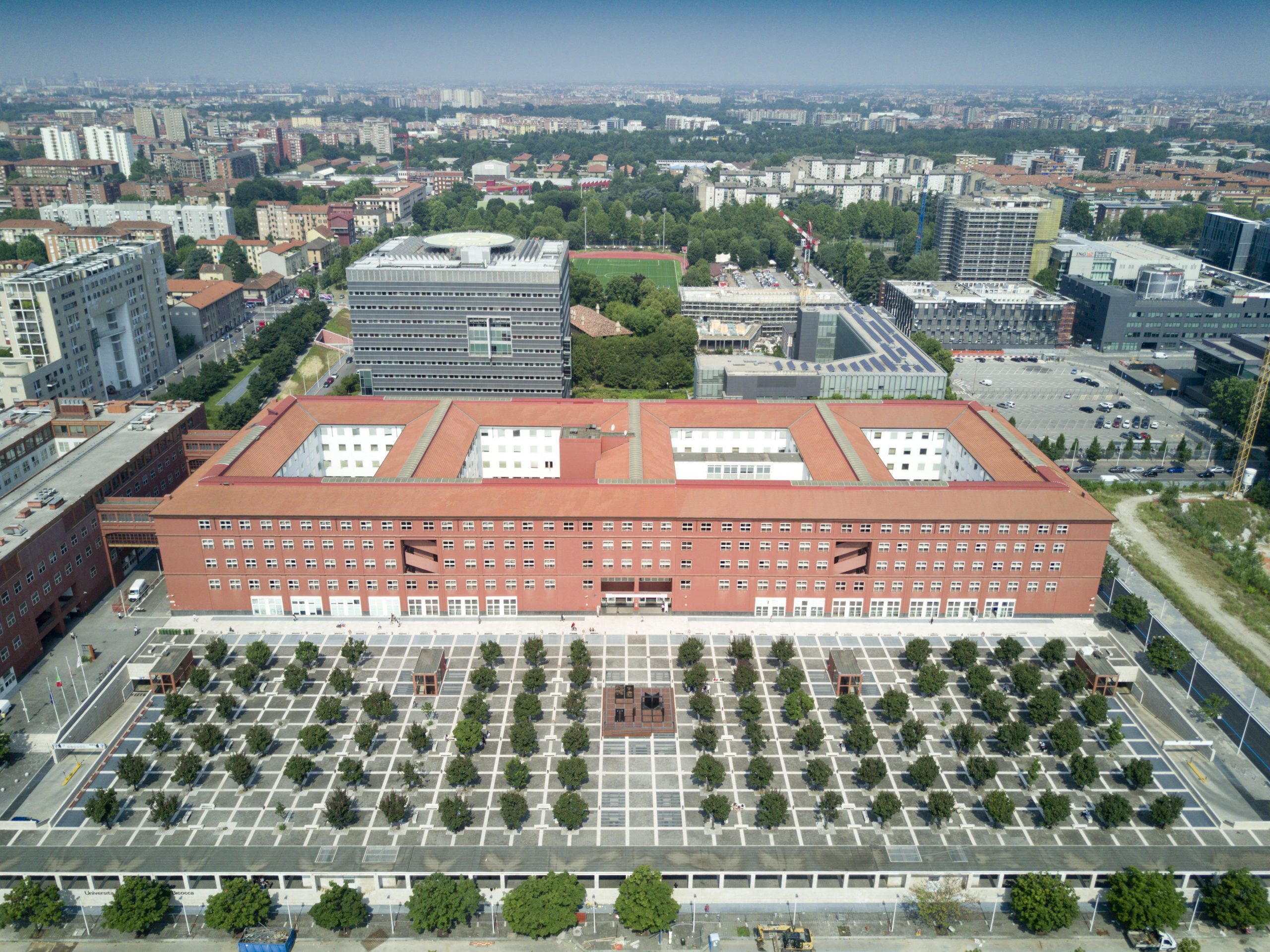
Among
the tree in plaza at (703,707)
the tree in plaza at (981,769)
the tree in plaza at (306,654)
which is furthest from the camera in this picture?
the tree in plaza at (306,654)

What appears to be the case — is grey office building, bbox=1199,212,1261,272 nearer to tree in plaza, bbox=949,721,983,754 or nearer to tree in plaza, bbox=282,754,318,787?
tree in plaza, bbox=949,721,983,754

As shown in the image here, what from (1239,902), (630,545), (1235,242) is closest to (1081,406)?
(630,545)

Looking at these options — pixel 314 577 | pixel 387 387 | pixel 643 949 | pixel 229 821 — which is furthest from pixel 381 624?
pixel 387 387

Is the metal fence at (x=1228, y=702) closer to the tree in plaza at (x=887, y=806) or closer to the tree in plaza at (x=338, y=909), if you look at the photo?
the tree in plaza at (x=887, y=806)

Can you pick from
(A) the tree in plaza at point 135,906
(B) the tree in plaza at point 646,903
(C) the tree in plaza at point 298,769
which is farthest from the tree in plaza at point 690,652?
(A) the tree in plaza at point 135,906

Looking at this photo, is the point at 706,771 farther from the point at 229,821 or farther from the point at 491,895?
the point at 229,821

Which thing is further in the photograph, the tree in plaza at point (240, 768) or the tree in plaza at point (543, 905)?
the tree in plaza at point (240, 768)
